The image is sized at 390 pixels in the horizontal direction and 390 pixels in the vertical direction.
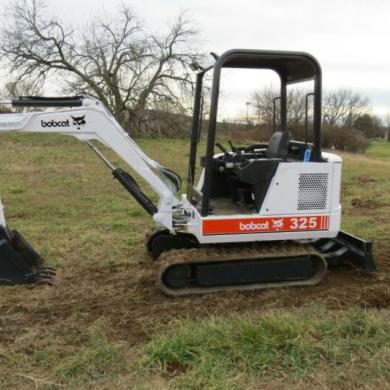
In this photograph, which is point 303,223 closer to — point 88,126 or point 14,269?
point 88,126

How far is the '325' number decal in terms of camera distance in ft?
16.9

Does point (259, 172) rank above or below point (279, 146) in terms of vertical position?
below

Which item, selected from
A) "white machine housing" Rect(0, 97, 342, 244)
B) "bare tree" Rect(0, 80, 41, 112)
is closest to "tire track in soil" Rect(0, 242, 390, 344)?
"white machine housing" Rect(0, 97, 342, 244)

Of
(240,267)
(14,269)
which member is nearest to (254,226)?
(240,267)

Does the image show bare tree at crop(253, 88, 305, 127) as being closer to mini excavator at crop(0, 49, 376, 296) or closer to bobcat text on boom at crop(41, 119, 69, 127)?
mini excavator at crop(0, 49, 376, 296)

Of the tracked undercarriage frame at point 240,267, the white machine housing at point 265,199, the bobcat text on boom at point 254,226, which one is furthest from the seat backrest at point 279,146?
the tracked undercarriage frame at point 240,267

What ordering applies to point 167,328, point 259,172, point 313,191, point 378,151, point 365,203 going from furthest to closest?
point 378,151 < point 365,203 < point 313,191 < point 259,172 < point 167,328

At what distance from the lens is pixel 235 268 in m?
5.07

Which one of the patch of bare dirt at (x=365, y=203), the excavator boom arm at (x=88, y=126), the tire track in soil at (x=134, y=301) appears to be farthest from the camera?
the patch of bare dirt at (x=365, y=203)

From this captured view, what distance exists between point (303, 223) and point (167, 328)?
1.89 metres

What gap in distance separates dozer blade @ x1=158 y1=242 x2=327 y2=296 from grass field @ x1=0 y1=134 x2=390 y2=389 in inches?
5.1

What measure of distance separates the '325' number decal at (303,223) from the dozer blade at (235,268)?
0.82ft

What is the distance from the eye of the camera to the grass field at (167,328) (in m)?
3.48

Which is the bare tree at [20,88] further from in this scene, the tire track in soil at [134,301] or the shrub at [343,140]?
the tire track in soil at [134,301]
